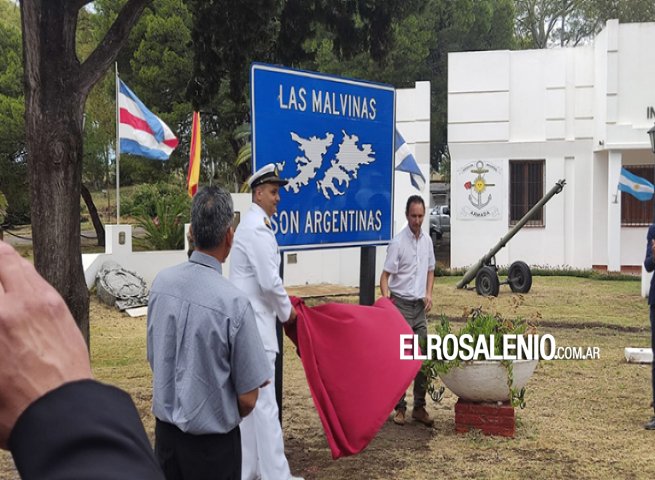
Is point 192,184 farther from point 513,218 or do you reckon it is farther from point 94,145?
point 94,145

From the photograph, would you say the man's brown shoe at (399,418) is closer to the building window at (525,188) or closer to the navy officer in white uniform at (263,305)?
the navy officer in white uniform at (263,305)

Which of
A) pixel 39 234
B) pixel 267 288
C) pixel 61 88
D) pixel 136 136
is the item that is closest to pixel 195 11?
pixel 61 88

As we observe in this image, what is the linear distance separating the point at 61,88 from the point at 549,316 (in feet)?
31.6

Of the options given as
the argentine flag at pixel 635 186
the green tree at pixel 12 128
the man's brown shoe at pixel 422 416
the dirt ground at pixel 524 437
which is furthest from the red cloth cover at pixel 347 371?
the green tree at pixel 12 128

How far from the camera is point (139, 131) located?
1561 centimetres

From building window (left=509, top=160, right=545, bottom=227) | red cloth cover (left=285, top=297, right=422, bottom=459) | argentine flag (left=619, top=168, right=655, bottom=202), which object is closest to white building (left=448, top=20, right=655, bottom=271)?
building window (left=509, top=160, right=545, bottom=227)

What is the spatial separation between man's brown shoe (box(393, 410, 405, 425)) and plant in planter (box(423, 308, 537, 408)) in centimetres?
47

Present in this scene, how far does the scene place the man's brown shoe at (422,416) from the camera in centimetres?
692

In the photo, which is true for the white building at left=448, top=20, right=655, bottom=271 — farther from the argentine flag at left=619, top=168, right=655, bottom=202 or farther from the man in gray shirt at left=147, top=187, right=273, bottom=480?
the man in gray shirt at left=147, top=187, right=273, bottom=480

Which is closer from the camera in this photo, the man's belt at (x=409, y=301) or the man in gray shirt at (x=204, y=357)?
the man in gray shirt at (x=204, y=357)

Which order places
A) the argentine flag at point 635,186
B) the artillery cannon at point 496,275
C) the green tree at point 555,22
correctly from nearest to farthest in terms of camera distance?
1. the artillery cannon at point 496,275
2. the argentine flag at point 635,186
3. the green tree at point 555,22

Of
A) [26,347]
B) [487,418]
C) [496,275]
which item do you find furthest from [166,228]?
[26,347]

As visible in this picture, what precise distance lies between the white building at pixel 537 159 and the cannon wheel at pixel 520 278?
17.3 feet

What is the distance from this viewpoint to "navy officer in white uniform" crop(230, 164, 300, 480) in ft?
16.4
